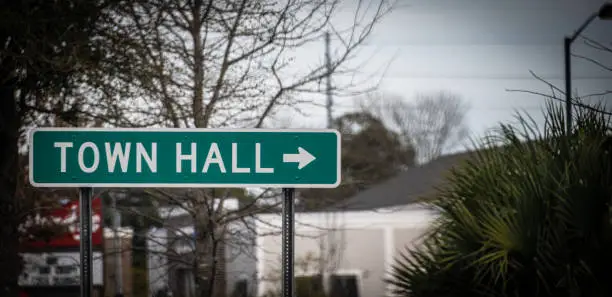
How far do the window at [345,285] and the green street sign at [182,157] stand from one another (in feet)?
37.2

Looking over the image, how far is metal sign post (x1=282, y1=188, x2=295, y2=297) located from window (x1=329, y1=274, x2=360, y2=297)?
1138 centimetres

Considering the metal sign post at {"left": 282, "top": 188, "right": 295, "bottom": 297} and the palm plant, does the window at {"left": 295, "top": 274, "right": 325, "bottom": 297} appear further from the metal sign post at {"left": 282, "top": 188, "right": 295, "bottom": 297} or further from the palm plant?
the metal sign post at {"left": 282, "top": 188, "right": 295, "bottom": 297}

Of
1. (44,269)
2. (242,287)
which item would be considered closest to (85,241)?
(242,287)

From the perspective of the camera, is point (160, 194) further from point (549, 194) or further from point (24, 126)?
point (549, 194)

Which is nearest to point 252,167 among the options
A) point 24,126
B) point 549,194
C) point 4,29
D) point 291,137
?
point 291,137

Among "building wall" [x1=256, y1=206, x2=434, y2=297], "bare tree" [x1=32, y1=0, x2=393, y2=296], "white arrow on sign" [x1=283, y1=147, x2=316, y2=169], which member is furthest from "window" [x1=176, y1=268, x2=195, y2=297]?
"building wall" [x1=256, y1=206, x2=434, y2=297]

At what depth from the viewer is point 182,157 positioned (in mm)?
5672

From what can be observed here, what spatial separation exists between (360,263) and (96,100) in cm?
1987

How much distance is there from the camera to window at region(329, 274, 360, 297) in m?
18.7

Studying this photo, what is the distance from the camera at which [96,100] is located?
1171 centimetres

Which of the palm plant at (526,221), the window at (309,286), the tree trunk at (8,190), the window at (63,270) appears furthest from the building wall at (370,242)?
the palm plant at (526,221)

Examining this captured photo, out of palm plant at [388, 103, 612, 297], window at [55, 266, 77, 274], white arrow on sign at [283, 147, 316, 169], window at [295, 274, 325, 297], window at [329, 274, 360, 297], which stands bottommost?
window at [329, 274, 360, 297]

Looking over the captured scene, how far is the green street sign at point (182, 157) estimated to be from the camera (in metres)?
5.58

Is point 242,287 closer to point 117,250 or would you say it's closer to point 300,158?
point 117,250
